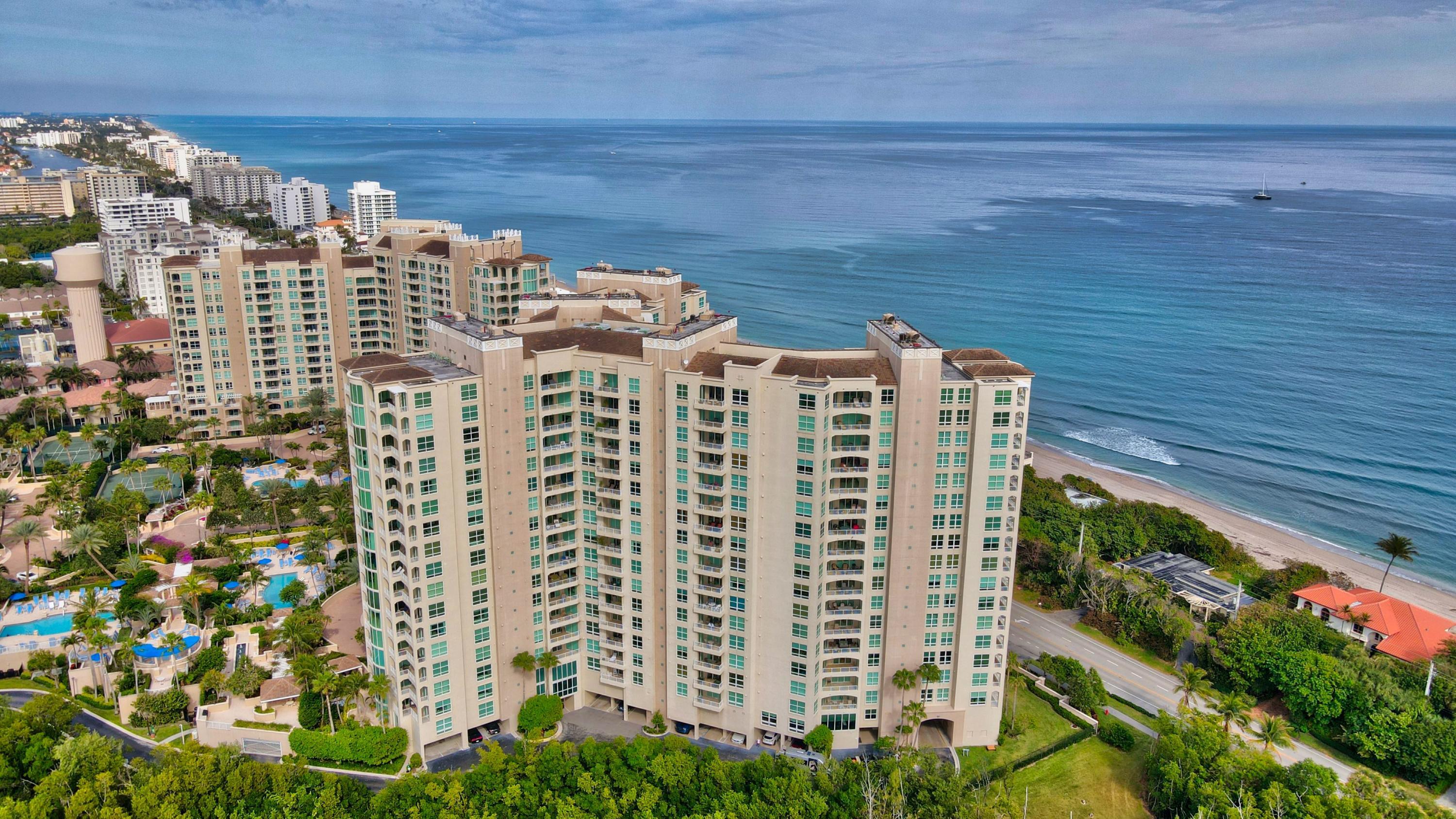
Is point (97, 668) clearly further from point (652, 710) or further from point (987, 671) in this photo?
point (987, 671)

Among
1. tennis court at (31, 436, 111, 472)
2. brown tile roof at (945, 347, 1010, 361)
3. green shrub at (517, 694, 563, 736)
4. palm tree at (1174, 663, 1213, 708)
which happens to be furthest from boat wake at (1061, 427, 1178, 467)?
tennis court at (31, 436, 111, 472)

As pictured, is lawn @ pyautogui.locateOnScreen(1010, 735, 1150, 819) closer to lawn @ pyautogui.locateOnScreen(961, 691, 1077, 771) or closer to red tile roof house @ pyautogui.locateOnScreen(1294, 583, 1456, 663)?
lawn @ pyautogui.locateOnScreen(961, 691, 1077, 771)

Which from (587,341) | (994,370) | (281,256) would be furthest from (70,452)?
(994,370)

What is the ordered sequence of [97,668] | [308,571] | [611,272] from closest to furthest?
[97,668]
[308,571]
[611,272]

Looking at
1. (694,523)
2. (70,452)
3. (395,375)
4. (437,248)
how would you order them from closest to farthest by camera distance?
(395,375)
(694,523)
(70,452)
(437,248)

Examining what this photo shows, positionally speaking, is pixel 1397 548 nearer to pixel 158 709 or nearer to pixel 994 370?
pixel 994 370

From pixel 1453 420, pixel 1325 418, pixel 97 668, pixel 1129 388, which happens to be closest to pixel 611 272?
pixel 97 668
